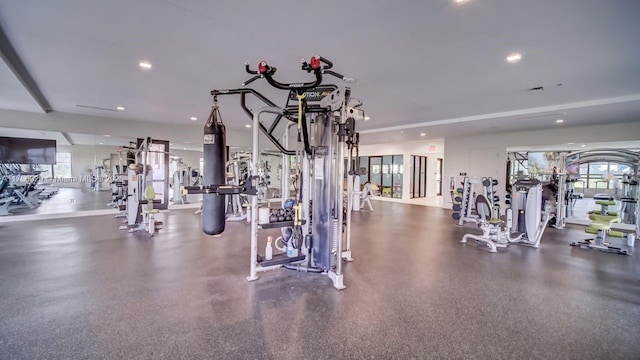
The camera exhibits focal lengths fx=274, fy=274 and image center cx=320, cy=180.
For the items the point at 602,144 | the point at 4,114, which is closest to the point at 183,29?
the point at 4,114

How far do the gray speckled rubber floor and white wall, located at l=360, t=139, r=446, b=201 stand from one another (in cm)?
776

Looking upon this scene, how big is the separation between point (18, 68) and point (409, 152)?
11828mm

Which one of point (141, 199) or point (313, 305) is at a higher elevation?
point (141, 199)

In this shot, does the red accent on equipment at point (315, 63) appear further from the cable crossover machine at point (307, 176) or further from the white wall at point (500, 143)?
the white wall at point (500, 143)

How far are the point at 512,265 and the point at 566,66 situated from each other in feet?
9.09

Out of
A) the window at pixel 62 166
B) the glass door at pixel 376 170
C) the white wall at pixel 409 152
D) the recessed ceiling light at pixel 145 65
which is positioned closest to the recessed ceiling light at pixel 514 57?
the recessed ceiling light at pixel 145 65

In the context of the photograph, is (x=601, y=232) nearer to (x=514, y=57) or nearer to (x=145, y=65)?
(x=514, y=57)

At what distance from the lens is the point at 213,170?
293cm

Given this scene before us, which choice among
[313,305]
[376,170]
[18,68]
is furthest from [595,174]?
[18,68]

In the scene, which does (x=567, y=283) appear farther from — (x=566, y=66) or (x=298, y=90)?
(x=298, y=90)

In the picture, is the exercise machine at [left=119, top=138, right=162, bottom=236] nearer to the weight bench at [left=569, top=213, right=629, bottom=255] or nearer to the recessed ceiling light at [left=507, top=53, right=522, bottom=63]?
the recessed ceiling light at [left=507, top=53, right=522, bottom=63]

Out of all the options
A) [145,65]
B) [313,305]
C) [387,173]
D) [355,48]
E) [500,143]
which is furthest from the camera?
[387,173]

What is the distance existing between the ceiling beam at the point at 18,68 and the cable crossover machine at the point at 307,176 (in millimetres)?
2449

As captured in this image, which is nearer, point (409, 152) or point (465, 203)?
point (465, 203)
